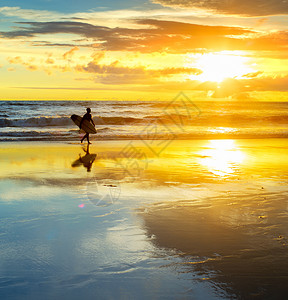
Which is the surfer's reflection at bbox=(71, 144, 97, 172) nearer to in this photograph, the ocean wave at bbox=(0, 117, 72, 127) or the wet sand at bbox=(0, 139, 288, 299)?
the wet sand at bbox=(0, 139, 288, 299)

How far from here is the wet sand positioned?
15.2 feet

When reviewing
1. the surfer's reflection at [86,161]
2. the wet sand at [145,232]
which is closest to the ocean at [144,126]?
the surfer's reflection at [86,161]

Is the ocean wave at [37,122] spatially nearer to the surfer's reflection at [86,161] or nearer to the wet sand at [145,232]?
the surfer's reflection at [86,161]

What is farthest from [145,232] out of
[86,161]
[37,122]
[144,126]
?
[37,122]

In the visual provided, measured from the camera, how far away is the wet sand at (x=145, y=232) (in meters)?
4.63

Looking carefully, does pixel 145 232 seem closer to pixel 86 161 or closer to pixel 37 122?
pixel 86 161

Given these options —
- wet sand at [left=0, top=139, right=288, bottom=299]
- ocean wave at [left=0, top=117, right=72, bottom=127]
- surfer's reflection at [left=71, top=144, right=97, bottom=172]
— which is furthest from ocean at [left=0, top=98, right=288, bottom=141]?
wet sand at [left=0, top=139, right=288, bottom=299]

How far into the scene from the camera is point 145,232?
6441mm

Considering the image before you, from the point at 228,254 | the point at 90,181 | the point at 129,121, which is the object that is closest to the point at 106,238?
the point at 228,254

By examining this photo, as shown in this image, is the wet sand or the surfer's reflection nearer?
the wet sand

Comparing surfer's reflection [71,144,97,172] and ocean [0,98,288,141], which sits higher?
ocean [0,98,288,141]

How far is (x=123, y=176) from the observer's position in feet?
38.6

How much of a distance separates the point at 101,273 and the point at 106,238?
1230 mm

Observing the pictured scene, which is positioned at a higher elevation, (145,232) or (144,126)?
(144,126)
